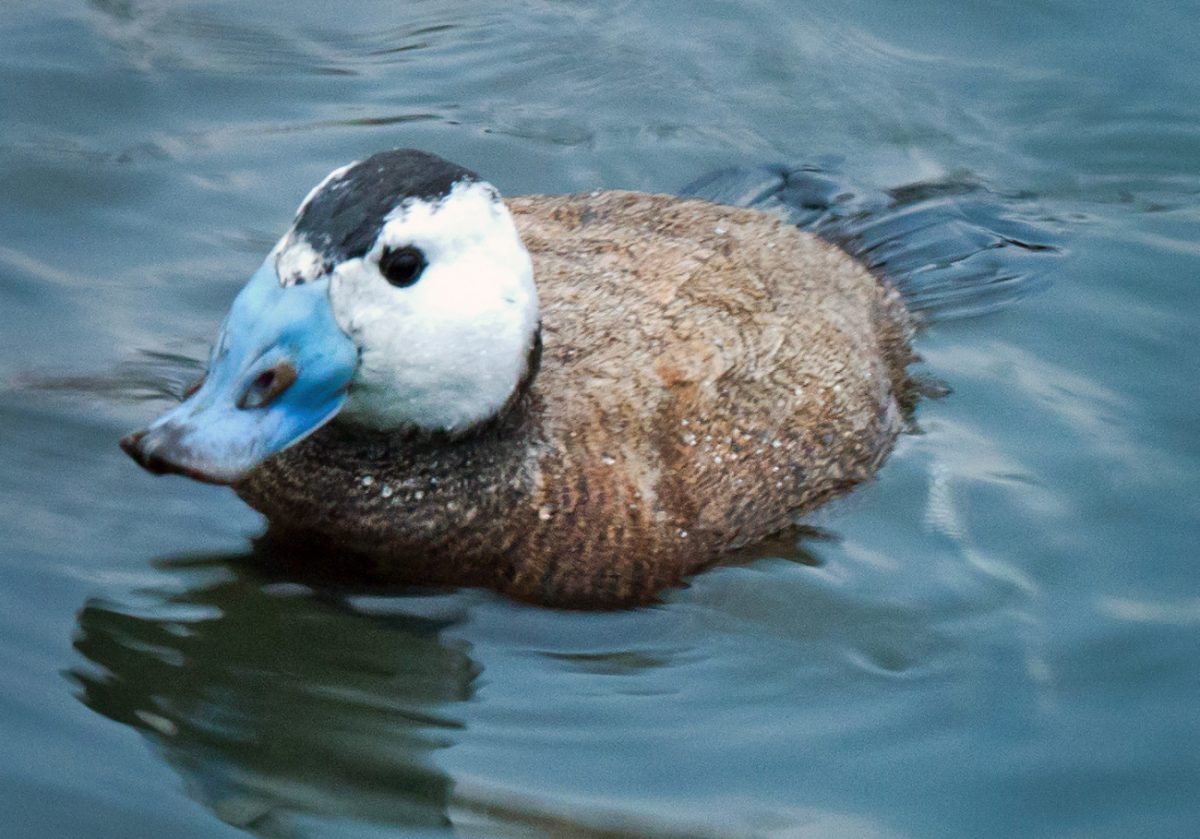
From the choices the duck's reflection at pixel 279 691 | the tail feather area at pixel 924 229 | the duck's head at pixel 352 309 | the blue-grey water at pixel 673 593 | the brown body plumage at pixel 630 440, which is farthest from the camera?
the tail feather area at pixel 924 229

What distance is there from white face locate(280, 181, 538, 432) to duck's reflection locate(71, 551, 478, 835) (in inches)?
22.4

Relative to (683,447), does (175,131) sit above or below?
above

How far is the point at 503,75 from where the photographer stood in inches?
308

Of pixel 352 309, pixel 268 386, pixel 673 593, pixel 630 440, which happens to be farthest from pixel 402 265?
pixel 673 593

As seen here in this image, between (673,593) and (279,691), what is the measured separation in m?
1.20

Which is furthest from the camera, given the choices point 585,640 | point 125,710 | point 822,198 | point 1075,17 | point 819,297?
point 1075,17

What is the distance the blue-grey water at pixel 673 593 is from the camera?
4.04 m

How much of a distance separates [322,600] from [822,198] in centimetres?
315

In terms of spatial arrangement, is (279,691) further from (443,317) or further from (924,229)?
(924,229)

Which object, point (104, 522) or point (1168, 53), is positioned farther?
point (1168, 53)

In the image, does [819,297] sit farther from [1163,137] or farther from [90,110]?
[90,110]

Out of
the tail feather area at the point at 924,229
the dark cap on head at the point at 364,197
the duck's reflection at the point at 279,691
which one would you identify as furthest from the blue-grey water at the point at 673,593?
the dark cap on head at the point at 364,197

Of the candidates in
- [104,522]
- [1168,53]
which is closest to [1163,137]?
[1168,53]

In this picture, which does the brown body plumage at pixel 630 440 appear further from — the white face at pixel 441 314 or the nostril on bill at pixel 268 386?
the nostril on bill at pixel 268 386
